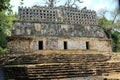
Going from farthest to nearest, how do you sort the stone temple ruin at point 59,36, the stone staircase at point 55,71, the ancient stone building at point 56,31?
the ancient stone building at point 56,31 < the stone temple ruin at point 59,36 < the stone staircase at point 55,71

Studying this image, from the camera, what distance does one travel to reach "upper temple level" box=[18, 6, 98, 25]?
19.7 meters

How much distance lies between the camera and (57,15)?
20.9 m

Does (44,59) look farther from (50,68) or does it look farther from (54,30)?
(54,30)

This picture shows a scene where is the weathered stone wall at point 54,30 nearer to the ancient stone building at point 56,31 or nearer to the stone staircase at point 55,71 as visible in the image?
the ancient stone building at point 56,31

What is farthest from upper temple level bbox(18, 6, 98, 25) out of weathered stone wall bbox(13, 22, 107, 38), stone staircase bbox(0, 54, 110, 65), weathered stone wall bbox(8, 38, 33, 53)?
stone staircase bbox(0, 54, 110, 65)

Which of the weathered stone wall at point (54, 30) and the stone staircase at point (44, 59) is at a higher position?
the weathered stone wall at point (54, 30)

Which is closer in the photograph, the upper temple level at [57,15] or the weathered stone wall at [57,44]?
the weathered stone wall at [57,44]

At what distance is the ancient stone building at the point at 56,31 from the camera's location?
19.1 meters

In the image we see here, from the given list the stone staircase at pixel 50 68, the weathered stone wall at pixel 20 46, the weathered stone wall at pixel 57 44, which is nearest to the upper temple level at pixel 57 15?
the weathered stone wall at pixel 57 44

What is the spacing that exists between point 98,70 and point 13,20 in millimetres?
10339

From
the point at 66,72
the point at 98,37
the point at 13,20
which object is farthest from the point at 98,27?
the point at 66,72

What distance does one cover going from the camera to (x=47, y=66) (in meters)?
10.9

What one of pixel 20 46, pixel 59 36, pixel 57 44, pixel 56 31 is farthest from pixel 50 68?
pixel 56 31

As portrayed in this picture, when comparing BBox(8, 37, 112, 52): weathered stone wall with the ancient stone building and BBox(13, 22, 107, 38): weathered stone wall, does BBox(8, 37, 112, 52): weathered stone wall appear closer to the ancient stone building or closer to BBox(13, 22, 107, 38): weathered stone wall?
the ancient stone building
